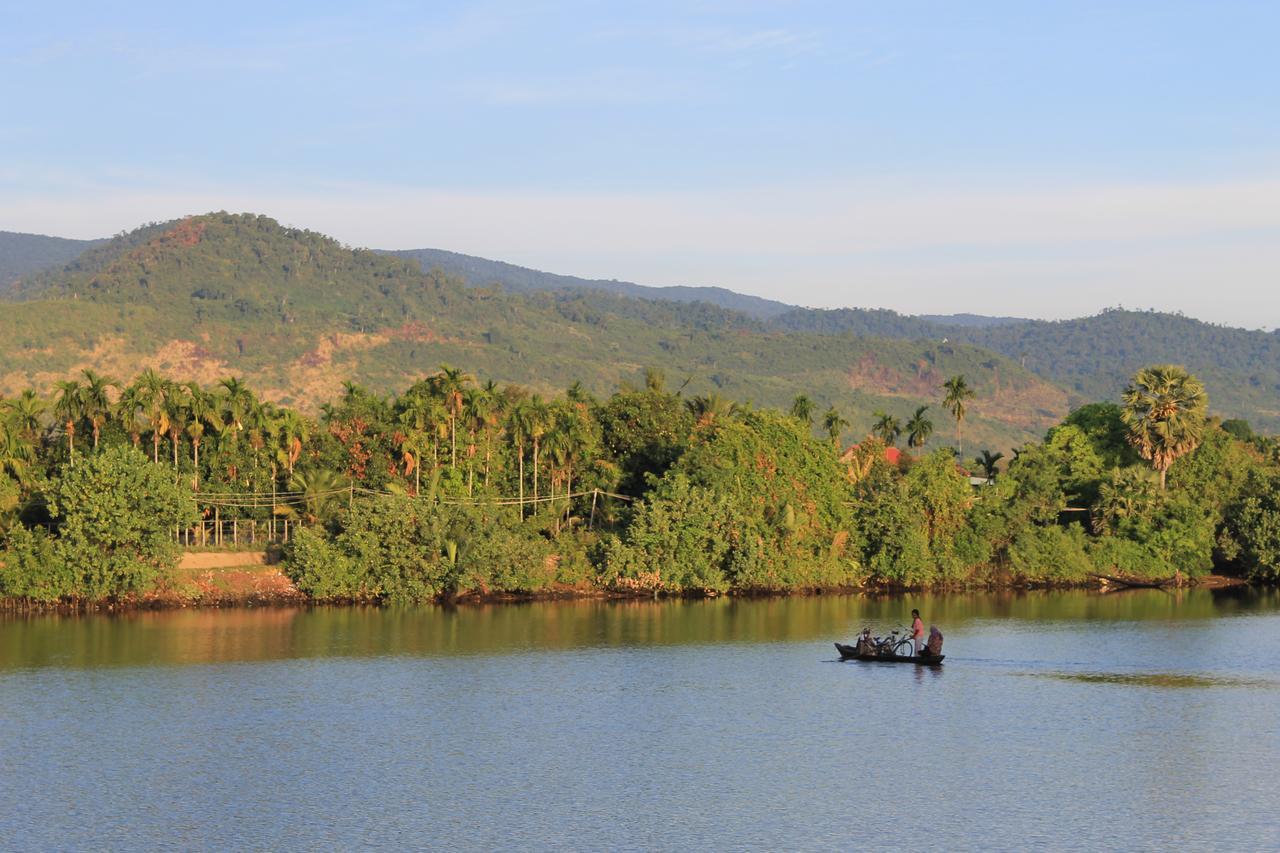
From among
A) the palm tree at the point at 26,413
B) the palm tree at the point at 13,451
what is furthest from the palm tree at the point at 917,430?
the palm tree at the point at 13,451

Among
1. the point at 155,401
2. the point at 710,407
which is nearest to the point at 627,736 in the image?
the point at 155,401

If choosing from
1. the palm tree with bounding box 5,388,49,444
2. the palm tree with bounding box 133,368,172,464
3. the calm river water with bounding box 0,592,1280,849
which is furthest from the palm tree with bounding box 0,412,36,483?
the calm river water with bounding box 0,592,1280,849

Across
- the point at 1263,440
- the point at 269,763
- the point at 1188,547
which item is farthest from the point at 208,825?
the point at 1263,440

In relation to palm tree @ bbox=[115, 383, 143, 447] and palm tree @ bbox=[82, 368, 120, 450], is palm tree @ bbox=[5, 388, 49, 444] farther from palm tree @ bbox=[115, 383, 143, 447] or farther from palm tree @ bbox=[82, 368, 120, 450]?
palm tree @ bbox=[115, 383, 143, 447]

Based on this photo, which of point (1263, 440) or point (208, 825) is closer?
point (208, 825)

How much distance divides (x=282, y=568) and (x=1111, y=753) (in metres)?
46.9

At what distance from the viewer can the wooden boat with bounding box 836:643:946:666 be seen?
186 feet

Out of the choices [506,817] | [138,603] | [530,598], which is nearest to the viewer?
[506,817]

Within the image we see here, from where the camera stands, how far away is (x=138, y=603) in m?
73.3

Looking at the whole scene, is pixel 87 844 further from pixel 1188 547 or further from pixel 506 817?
pixel 1188 547

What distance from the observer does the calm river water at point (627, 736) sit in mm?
34938

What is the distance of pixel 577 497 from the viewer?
8844 cm

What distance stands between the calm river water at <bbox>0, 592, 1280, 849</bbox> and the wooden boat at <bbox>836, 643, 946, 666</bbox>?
2.32ft

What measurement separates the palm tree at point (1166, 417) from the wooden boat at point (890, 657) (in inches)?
1472
